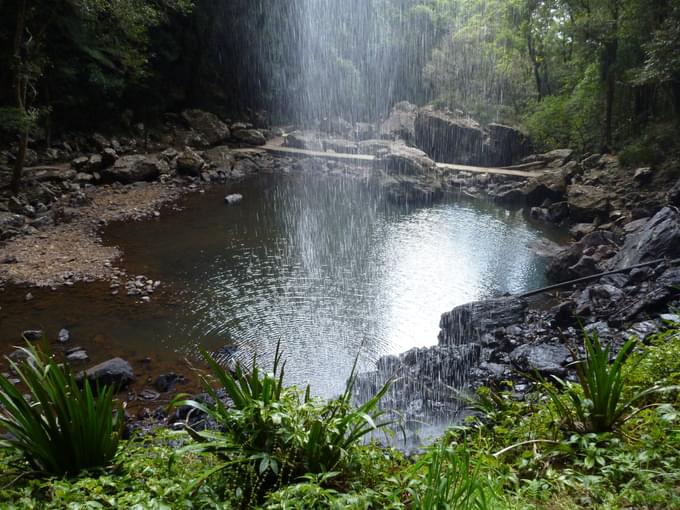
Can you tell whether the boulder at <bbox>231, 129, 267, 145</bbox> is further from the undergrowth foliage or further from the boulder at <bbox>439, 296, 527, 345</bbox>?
the undergrowth foliage

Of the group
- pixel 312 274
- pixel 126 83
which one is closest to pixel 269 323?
pixel 312 274

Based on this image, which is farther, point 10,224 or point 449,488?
point 10,224

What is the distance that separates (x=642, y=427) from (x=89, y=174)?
1577cm

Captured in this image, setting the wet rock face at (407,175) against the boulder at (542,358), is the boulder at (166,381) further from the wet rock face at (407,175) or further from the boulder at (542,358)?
the wet rock face at (407,175)

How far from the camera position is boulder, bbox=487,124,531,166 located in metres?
21.9

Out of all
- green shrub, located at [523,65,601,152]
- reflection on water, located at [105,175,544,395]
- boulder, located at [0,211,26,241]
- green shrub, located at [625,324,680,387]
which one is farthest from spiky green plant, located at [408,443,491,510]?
green shrub, located at [523,65,601,152]

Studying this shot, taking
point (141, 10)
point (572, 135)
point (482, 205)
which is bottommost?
point (482, 205)

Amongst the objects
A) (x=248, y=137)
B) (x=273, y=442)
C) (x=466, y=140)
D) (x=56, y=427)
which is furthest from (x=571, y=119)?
(x=56, y=427)

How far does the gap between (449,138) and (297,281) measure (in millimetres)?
15502

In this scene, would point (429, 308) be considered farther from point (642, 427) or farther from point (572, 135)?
point (572, 135)

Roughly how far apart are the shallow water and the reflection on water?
0.10ft

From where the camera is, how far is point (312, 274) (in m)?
10.1

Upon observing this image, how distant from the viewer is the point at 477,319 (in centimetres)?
751

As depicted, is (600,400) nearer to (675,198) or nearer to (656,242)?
(656,242)
